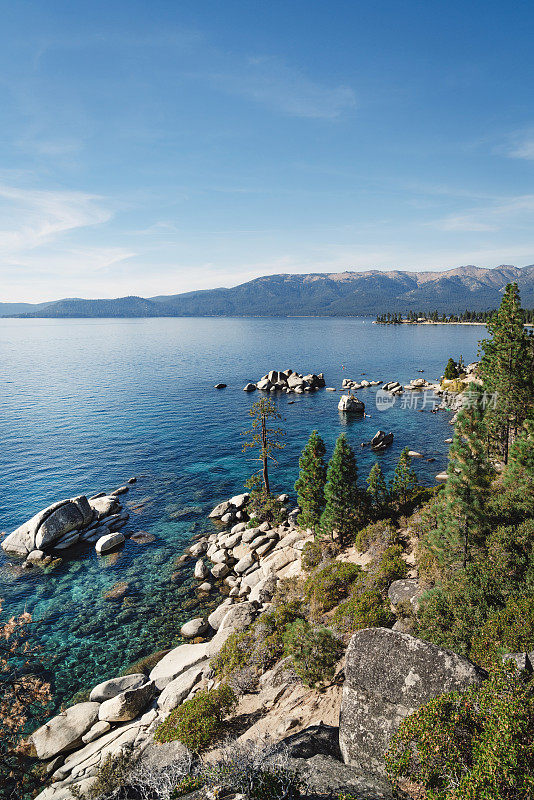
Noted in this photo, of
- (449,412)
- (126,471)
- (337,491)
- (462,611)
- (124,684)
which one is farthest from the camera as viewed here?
(449,412)

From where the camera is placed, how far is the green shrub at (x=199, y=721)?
15109 mm

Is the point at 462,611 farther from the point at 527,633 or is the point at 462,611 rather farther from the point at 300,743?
the point at 300,743

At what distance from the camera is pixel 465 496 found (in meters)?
21.0

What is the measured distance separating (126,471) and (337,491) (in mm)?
34118

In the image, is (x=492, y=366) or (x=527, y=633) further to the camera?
(x=492, y=366)

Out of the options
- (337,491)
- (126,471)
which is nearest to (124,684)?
(337,491)

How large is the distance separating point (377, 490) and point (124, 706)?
25.4 meters

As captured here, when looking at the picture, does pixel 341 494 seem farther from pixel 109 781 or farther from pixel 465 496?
pixel 109 781

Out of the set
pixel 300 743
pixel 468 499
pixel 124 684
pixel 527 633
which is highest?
pixel 468 499

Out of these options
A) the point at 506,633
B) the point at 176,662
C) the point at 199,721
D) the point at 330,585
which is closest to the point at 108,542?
the point at 176,662

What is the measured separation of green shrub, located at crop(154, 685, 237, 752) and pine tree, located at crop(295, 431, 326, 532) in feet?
61.0

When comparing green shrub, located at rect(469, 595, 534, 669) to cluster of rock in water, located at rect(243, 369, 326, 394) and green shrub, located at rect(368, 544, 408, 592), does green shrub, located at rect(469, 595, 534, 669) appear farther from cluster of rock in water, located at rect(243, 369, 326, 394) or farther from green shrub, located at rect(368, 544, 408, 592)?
cluster of rock in water, located at rect(243, 369, 326, 394)

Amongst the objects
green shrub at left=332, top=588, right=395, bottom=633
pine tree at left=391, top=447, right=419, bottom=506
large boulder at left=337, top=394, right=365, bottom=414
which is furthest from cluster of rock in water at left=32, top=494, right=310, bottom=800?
large boulder at left=337, top=394, right=365, bottom=414

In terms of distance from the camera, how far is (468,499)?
20.9 metres
